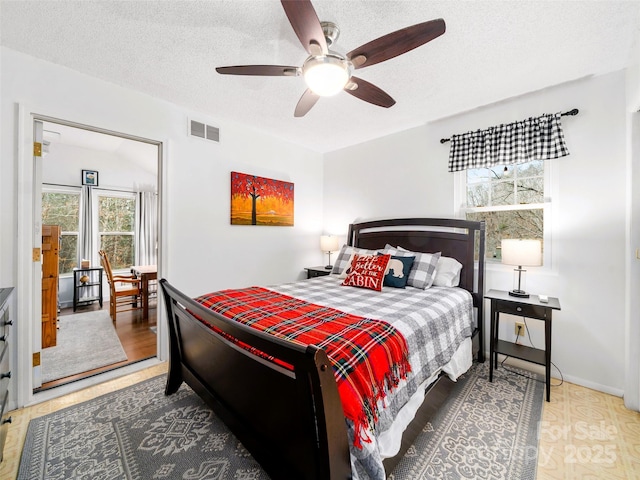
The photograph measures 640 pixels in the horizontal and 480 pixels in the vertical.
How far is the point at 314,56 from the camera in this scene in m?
1.54

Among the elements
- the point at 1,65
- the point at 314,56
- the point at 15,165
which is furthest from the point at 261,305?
the point at 1,65

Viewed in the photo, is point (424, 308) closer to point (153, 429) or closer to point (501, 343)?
point (501, 343)

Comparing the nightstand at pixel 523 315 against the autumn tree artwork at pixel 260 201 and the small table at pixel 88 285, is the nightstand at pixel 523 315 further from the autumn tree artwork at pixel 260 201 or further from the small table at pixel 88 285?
the small table at pixel 88 285

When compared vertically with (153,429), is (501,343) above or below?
above

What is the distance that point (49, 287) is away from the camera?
2.95 m

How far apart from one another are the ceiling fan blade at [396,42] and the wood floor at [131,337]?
322cm

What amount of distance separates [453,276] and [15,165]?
3.72m

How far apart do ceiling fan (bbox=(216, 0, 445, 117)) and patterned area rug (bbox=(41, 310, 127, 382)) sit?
2904mm

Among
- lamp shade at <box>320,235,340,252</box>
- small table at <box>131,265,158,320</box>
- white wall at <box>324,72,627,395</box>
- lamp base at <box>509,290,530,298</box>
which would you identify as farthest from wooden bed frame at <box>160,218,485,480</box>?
lamp shade at <box>320,235,340,252</box>

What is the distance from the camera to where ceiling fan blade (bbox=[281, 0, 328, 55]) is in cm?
121

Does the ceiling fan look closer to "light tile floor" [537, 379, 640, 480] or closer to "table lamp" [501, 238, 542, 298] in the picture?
"table lamp" [501, 238, 542, 298]

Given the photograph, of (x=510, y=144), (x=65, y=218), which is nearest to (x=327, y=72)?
(x=510, y=144)

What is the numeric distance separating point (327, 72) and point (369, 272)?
5.65ft

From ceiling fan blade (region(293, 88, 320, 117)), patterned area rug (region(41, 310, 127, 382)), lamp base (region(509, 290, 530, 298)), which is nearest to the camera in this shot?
ceiling fan blade (region(293, 88, 320, 117))
